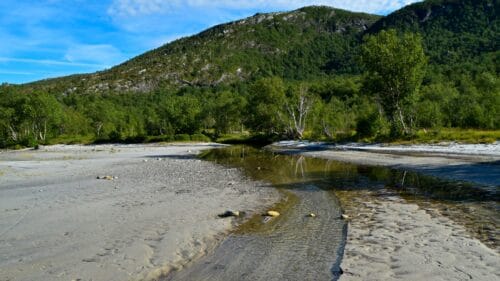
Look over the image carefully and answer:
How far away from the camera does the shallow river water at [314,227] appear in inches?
328

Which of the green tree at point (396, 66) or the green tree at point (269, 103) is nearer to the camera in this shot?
the green tree at point (396, 66)

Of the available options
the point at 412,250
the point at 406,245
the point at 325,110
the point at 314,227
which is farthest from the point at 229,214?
the point at 325,110

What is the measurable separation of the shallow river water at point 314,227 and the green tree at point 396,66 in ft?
90.1

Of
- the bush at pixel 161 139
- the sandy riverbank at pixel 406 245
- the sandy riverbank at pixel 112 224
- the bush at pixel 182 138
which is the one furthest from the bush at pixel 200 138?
the sandy riverbank at pixel 406 245

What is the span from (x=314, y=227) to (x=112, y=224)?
658 cm

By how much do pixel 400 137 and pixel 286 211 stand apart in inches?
1443

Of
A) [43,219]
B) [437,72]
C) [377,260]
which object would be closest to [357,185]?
[377,260]

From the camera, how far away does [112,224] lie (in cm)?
1216

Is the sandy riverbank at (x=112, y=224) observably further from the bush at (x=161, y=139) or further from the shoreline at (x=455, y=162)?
the bush at (x=161, y=139)

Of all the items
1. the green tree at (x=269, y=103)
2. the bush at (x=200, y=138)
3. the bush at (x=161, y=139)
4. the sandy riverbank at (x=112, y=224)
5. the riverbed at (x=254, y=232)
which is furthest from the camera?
the bush at (x=161, y=139)

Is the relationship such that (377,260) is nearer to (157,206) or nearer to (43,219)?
(157,206)

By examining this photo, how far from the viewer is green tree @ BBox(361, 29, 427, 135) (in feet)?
149

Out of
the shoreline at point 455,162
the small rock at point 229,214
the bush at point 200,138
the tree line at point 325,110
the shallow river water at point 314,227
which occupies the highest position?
the tree line at point 325,110

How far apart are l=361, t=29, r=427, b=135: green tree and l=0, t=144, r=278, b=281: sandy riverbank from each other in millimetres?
30765
